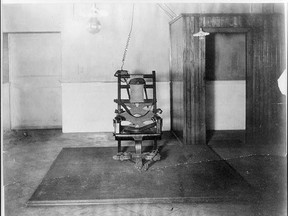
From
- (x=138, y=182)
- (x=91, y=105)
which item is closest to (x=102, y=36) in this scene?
(x=91, y=105)

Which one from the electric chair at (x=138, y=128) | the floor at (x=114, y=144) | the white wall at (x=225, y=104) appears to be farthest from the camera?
the white wall at (x=225, y=104)

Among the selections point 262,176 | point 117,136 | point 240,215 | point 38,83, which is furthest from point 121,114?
point 38,83

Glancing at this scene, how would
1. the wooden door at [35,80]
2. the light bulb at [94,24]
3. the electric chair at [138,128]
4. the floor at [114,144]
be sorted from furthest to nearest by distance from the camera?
the wooden door at [35,80], the light bulb at [94,24], the electric chair at [138,128], the floor at [114,144]

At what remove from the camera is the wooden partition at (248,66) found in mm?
6512

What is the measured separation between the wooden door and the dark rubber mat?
2926 millimetres

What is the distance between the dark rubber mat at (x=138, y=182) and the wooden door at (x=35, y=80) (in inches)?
115

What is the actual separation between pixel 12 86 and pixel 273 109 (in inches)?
230

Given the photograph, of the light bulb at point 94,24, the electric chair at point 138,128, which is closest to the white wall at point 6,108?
the light bulb at point 94,24

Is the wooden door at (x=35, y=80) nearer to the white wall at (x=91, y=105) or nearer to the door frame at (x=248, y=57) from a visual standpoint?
the white wall at (x=91, y=105)

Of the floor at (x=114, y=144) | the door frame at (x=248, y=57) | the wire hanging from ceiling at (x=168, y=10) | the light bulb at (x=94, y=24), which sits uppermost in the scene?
the wire hanging from ceiling at (x=168, y=10)

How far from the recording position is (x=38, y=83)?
8367 millimetres

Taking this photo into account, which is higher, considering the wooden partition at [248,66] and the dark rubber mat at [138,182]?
the wooden partition at [248,66]

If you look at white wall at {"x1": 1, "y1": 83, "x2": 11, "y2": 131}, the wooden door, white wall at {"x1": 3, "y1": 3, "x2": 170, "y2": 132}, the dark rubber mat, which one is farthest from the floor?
white wall at {"x1": 3, "y1": 3, "x2": 170, "y2": 132}

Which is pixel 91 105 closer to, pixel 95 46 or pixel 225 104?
pixel 95 46
